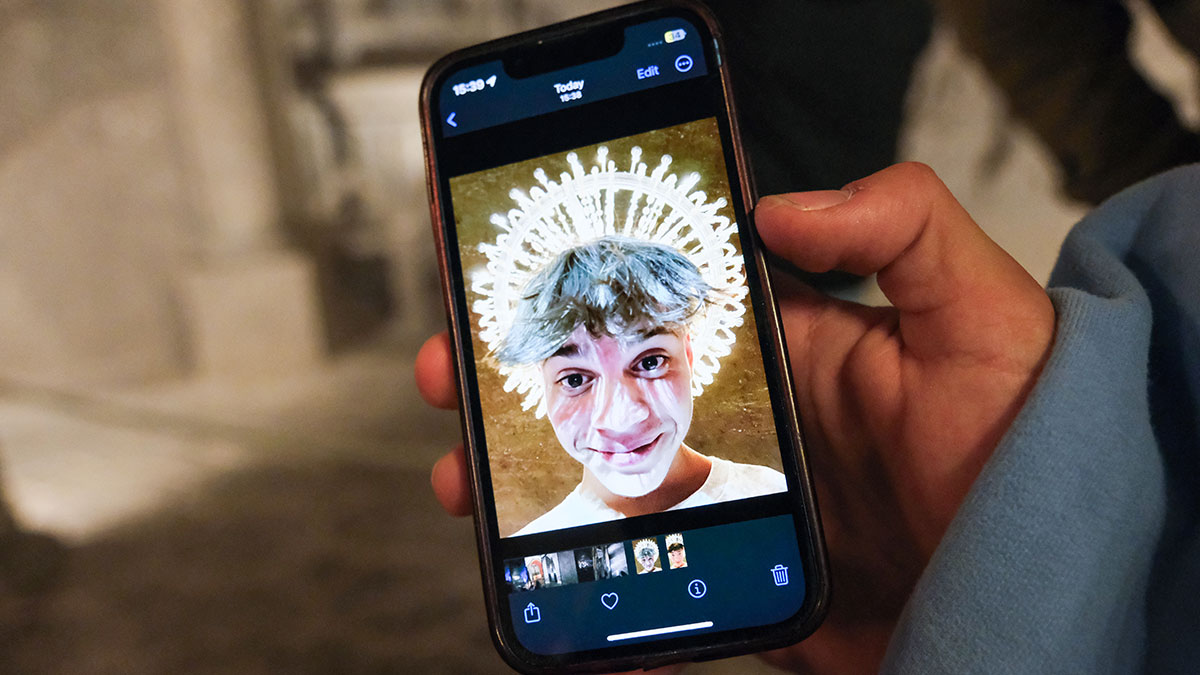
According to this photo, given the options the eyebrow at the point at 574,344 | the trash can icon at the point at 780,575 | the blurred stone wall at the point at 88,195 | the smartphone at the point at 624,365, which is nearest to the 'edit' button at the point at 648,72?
the smartphone at the point at 624,365

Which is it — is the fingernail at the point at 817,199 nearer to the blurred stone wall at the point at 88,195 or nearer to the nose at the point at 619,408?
the nose at the point at 619,408

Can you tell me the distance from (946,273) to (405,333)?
3.90 ft

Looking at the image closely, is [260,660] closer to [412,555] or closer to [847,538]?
[412,555]

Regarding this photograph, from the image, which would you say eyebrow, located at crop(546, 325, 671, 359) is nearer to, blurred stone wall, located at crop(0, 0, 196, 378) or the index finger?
the index finger

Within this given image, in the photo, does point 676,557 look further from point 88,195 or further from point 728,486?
point 88,195

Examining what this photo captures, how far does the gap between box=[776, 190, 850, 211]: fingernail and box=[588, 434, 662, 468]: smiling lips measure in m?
0.11

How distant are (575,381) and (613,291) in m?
0.04

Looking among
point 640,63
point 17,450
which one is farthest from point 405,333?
point 640,63

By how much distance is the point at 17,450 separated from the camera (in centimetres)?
62

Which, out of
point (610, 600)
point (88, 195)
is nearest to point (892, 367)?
point (610, 600)

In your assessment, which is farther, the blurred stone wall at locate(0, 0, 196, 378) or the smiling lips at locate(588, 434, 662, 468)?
the blurred stone wall at locate(0, 0, 196, 378)

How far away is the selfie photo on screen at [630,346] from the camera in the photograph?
11.8 inches

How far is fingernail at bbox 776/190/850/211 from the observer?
0.28 meters

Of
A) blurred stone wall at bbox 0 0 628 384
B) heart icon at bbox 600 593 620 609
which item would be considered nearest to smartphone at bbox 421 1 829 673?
heart icon at bbox 600 593 620 609
